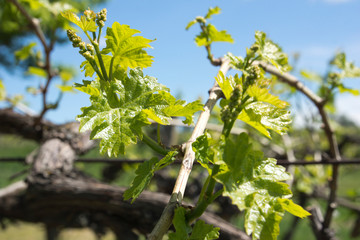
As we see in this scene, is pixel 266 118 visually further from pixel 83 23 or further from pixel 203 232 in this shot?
pixel 83 23

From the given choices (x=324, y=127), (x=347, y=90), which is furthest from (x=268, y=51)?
(x=324, y=127)

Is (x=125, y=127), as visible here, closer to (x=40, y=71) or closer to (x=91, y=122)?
(x=91, y=122)

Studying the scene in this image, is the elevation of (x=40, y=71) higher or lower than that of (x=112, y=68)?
higher

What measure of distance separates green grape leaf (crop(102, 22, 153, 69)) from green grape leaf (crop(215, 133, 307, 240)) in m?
0.20

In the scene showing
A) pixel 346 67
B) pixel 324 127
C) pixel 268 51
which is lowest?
pixel 268 51

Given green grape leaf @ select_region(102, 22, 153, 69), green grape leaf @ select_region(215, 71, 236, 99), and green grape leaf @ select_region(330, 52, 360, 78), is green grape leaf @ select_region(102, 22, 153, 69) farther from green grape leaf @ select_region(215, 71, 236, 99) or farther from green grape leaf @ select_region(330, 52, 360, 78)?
green grape leaf @ select_region(330, 52, 360, 78)

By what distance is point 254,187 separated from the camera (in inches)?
13.9

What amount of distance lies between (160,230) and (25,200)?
122 centimetres

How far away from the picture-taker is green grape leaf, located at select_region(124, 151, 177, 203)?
0.40m

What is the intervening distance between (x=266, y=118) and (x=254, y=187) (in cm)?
11

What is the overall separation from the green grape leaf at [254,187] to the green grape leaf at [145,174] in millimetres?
82

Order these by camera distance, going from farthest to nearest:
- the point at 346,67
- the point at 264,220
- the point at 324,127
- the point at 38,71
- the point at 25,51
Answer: the point at 38,71 → the point at 25,51 → the point at 324,127 → the point at 346,67 → the point at 264,220

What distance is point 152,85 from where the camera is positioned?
0.41m

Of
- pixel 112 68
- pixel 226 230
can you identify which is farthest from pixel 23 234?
pixel 112 68
